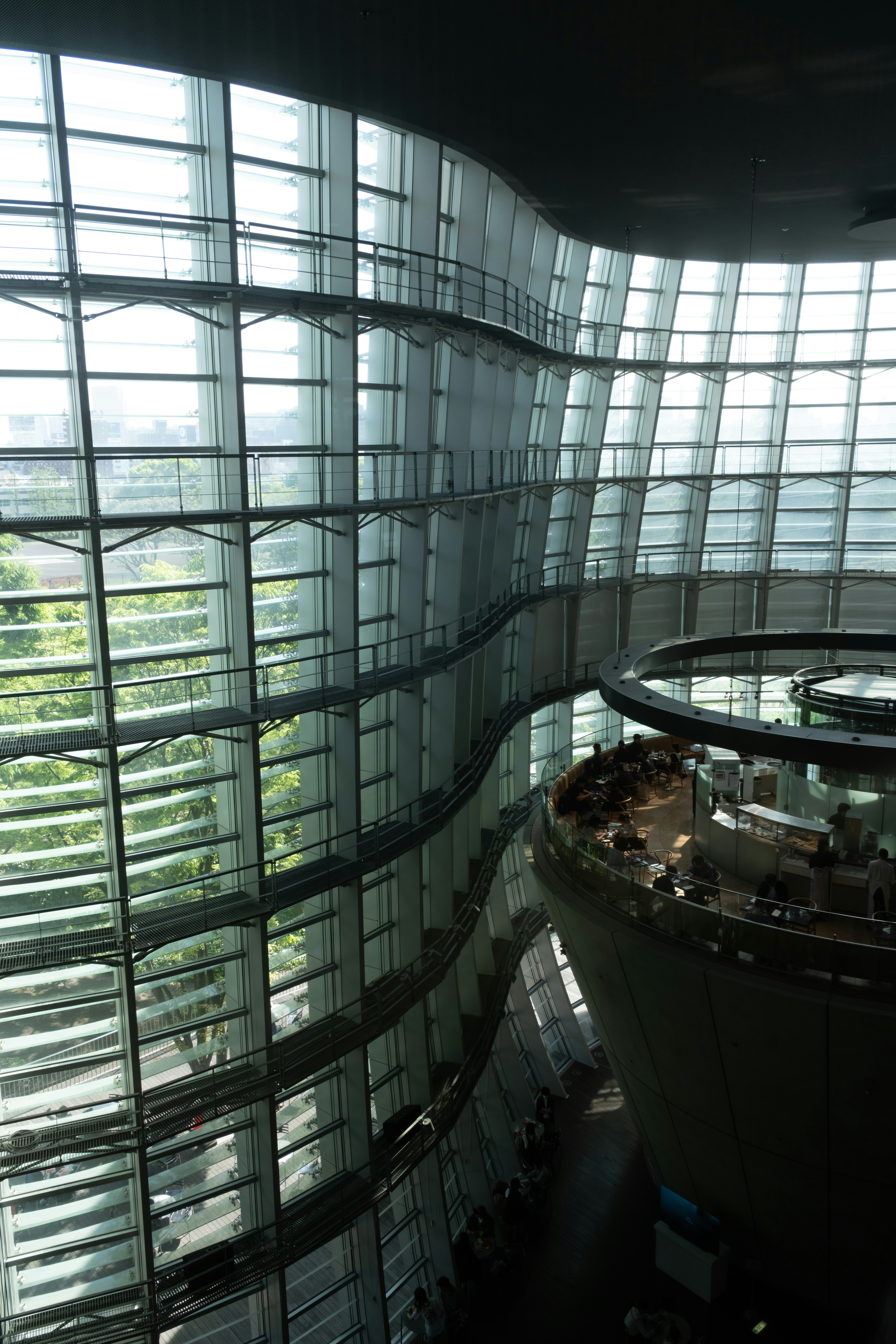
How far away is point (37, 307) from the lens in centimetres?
1038

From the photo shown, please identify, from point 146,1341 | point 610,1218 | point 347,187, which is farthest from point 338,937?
point 347,187

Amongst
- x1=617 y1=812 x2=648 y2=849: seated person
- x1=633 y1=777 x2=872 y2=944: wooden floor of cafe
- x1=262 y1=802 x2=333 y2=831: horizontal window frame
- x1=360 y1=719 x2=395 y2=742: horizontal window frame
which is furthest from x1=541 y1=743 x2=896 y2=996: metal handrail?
x1=360 y1=719 x2=395 y2=742: horizontal window frame

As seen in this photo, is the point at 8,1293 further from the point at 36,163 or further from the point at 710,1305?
the point at 36,163

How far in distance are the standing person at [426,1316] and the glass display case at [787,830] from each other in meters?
8.63

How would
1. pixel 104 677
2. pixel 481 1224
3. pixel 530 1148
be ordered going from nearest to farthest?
pixel 104 677, pixel 481 1224, pixel 530 1148

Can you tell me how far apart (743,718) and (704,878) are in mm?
2235

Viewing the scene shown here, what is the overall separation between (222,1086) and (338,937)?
312 centimetres

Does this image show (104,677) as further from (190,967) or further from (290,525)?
(190,967)

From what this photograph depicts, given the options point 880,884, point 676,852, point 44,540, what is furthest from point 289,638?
point 880,884

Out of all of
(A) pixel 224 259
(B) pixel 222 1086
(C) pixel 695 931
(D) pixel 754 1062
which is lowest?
(B) pixel 222 1086

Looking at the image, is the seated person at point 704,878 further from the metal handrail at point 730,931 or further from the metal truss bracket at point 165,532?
the metal truss bracket at point 165,532

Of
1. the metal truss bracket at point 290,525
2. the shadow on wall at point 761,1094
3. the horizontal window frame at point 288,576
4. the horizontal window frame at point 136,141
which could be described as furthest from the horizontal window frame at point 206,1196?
the horizontal window frame at point 136,141

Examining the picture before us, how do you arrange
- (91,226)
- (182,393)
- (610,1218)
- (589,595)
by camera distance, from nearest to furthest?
(91,226), (182,393), (610,1218), (589,595)

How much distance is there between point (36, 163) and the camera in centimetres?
1045
